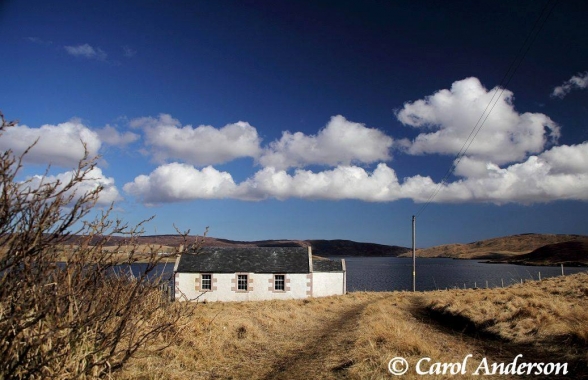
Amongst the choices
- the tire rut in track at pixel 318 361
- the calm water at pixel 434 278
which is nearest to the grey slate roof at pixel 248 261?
the calm water at pixel 434 278

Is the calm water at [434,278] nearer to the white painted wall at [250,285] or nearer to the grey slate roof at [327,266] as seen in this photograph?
the white painted wall at [250,285]

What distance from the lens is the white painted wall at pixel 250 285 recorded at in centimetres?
3325

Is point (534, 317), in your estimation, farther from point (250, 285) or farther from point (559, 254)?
point (559, 254)

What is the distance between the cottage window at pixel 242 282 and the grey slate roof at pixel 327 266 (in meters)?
6.49

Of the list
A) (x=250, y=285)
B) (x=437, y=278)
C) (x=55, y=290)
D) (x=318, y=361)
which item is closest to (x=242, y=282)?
(x=250, y=285)

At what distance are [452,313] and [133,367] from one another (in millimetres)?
14122

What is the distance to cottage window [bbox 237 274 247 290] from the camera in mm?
33559

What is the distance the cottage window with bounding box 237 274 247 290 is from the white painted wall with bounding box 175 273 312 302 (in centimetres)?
37

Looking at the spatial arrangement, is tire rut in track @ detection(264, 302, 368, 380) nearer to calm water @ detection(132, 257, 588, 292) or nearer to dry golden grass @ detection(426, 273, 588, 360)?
dry golden grass @ detection(426, 273, 588, 360)

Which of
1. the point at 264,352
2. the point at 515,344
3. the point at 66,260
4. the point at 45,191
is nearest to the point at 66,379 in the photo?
the point at 66,260

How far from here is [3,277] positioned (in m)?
4.18

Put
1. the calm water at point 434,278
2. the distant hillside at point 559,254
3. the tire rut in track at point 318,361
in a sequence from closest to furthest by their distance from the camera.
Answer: the tire rut in track at point 318,361, the calm water at point 434,278, the distant hillside at point 559,254

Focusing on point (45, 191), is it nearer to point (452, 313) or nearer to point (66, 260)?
point (66, 260)

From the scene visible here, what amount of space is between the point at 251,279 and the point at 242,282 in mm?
886
